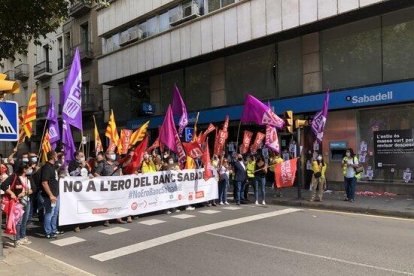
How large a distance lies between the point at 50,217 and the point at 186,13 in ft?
50.8

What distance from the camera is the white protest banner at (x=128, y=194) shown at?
422 inches

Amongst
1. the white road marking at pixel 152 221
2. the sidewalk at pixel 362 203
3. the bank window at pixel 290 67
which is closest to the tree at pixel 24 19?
the white road marking at pixel 152 221

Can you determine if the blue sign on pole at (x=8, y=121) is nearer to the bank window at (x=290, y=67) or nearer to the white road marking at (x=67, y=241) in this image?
the white road marking at (x=67, y=241)

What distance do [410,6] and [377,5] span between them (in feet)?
3.69

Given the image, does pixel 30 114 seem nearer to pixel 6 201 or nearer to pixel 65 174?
pixel 65 174

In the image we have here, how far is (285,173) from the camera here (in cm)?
1528

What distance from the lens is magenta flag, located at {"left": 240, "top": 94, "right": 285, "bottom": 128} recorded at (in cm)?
1584

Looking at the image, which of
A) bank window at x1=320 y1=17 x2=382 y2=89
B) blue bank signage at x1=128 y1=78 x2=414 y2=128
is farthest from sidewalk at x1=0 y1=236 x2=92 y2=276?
bank window at x1=320 y1=17 x2=382 y2=89

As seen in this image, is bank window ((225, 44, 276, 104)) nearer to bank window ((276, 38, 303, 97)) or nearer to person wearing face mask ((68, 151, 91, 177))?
bank window ((276, 38, 303, 97))

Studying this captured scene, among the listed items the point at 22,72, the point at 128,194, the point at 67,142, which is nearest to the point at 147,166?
the point at 128,194

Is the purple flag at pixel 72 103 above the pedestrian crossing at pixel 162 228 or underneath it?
above

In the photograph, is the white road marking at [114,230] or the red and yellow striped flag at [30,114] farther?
the red and yellow striped flag at [30,114]

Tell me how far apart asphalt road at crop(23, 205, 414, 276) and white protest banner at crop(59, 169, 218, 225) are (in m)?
0.39

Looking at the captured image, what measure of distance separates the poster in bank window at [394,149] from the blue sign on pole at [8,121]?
12556mm
